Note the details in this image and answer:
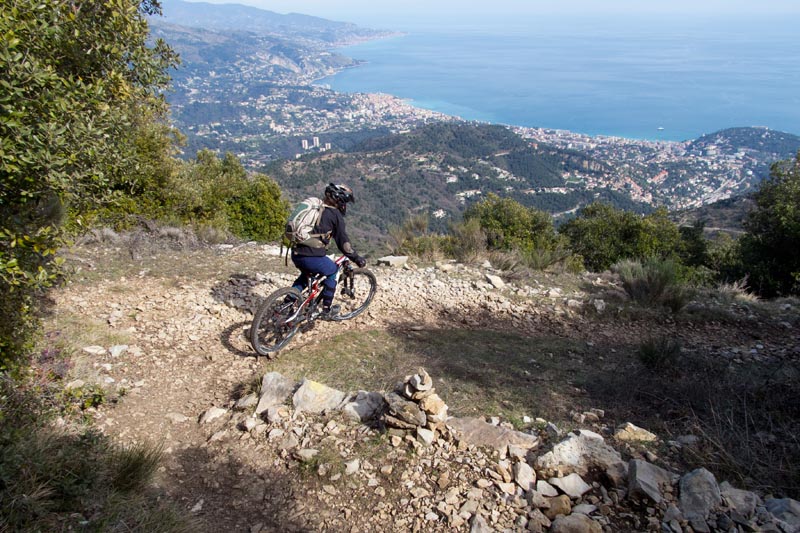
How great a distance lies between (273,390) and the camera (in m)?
4.45

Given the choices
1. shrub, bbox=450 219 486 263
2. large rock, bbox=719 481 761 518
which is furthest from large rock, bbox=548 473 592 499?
shrub, bbox=450 219 486 263

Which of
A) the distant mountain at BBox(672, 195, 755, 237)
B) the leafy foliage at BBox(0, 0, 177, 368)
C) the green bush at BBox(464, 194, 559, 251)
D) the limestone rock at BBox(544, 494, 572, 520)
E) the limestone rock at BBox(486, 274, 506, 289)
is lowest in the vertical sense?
the distant mountain at BBox(672, 195, 755, 237)

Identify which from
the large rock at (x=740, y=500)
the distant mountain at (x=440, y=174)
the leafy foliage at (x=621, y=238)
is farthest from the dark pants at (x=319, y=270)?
the distant mountain at (x=440, y=174)

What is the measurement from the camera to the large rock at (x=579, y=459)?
333 centimetres

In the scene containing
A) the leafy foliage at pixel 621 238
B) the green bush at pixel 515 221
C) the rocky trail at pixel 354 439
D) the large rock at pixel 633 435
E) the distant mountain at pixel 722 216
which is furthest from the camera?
the distant mountain at pixel 722 216

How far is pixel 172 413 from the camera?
14.4 ft

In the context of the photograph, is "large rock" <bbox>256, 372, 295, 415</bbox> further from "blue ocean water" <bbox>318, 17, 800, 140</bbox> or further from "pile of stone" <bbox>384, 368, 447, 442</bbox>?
"blue ocean water" <bbox>318, 17, 800, 140</bbox>

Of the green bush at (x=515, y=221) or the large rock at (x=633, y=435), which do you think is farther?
the green bush at (x=515, y=221)

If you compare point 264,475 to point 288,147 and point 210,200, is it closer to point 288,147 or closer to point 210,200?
point 210,200

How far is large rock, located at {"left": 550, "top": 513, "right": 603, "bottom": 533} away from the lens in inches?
112

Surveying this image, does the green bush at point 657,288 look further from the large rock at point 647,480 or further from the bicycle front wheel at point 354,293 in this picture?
the large rock at point 647,480

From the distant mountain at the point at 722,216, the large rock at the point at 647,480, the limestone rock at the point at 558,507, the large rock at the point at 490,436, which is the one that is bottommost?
the distant mountain at the point at 722,216

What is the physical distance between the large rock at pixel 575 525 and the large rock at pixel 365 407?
1652 millimetres

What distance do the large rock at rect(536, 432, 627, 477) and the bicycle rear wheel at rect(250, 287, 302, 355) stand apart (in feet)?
11.0
